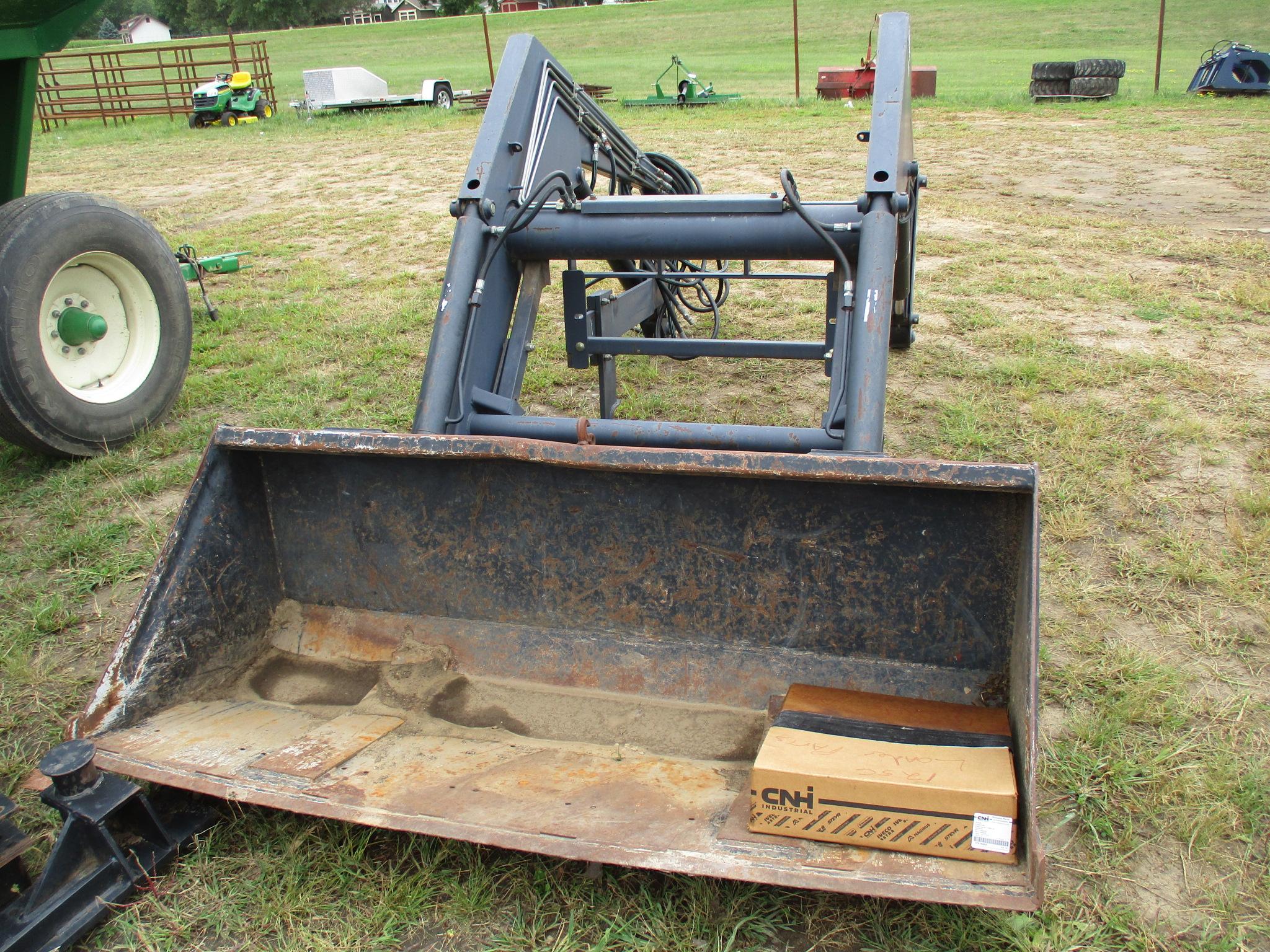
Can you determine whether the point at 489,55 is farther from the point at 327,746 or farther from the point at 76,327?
the point at 327,746

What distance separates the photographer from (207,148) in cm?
1447

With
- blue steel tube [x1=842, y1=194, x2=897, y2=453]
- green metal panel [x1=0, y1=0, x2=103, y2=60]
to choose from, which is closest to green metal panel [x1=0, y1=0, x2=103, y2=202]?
green metal panel [x1=0, y1=0, x2=103, y2=60]

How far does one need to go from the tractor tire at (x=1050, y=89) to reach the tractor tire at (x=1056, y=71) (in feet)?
0.21

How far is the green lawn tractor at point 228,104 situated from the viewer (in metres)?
17.9

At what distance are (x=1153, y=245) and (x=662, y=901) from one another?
630 cm

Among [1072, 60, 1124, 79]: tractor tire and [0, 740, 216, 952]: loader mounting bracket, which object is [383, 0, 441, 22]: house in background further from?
[0, 740, 216, 952]: loader mounting bracket

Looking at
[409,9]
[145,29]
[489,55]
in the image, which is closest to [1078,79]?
[489,55]

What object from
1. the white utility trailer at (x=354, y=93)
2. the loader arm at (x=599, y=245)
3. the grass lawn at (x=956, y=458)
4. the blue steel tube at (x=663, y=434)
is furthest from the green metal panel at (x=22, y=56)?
the white utility trailer at (x=354, y=93)

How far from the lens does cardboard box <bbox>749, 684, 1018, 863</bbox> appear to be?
1.71 meters

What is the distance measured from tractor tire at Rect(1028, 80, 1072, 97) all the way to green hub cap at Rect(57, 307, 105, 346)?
49.5ft

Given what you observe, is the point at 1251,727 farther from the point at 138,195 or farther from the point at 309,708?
the point at 138,195

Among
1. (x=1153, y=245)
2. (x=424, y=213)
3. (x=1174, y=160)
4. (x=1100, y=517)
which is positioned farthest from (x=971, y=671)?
(x=1174, y=160)

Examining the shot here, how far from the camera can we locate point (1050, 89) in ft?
51.0

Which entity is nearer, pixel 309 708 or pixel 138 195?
pixel 309 708
